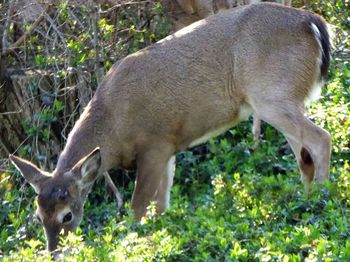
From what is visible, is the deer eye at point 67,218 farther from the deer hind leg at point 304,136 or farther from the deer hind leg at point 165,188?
the deer hind leg at point 304,136

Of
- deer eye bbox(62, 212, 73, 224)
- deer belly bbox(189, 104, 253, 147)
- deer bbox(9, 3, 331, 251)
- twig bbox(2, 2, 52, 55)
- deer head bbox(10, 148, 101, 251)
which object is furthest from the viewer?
twig bbox(2, 2, 52, 55)

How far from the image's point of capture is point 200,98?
431 inches

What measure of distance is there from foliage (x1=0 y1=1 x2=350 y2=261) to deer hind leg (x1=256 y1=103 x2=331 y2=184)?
0.17 metres

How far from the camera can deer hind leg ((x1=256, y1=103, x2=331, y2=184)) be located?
1037 centimetres

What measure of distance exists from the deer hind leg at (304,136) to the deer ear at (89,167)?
165cm

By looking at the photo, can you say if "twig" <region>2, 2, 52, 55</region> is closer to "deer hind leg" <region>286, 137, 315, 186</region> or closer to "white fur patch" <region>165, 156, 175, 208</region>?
"white fur patch" <region>165, 156, 175, 208</region>

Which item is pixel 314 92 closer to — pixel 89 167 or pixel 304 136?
pixel 304 136

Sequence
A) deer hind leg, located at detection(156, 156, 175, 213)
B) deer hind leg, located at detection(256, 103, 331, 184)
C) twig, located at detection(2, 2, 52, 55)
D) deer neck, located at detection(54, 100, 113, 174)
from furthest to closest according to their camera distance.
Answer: twig, located at detection(2, 2, 52, 55) < deer hind leg, located at detection(156, 156, 175, 213) < deer neck, located at detection(54, 100, 113, 174) < deer hind leg, located at detection(256, 103, 331, 184)

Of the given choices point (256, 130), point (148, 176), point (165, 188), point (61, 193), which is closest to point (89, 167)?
point (61, 193)

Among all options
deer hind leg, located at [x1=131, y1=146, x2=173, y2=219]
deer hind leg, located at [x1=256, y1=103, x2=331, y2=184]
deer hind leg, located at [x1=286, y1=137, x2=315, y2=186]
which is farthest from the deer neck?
deer hind leg, located at [x1=286, y1=137, x2=315, y2=186]

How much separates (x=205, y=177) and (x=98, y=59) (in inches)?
70.2

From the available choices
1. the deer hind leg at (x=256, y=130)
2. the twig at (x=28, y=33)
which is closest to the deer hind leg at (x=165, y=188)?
the deer hind leg at (x=256, y=130)

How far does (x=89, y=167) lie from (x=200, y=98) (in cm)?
135

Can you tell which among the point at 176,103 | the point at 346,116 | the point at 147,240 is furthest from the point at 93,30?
the point at 147,240
